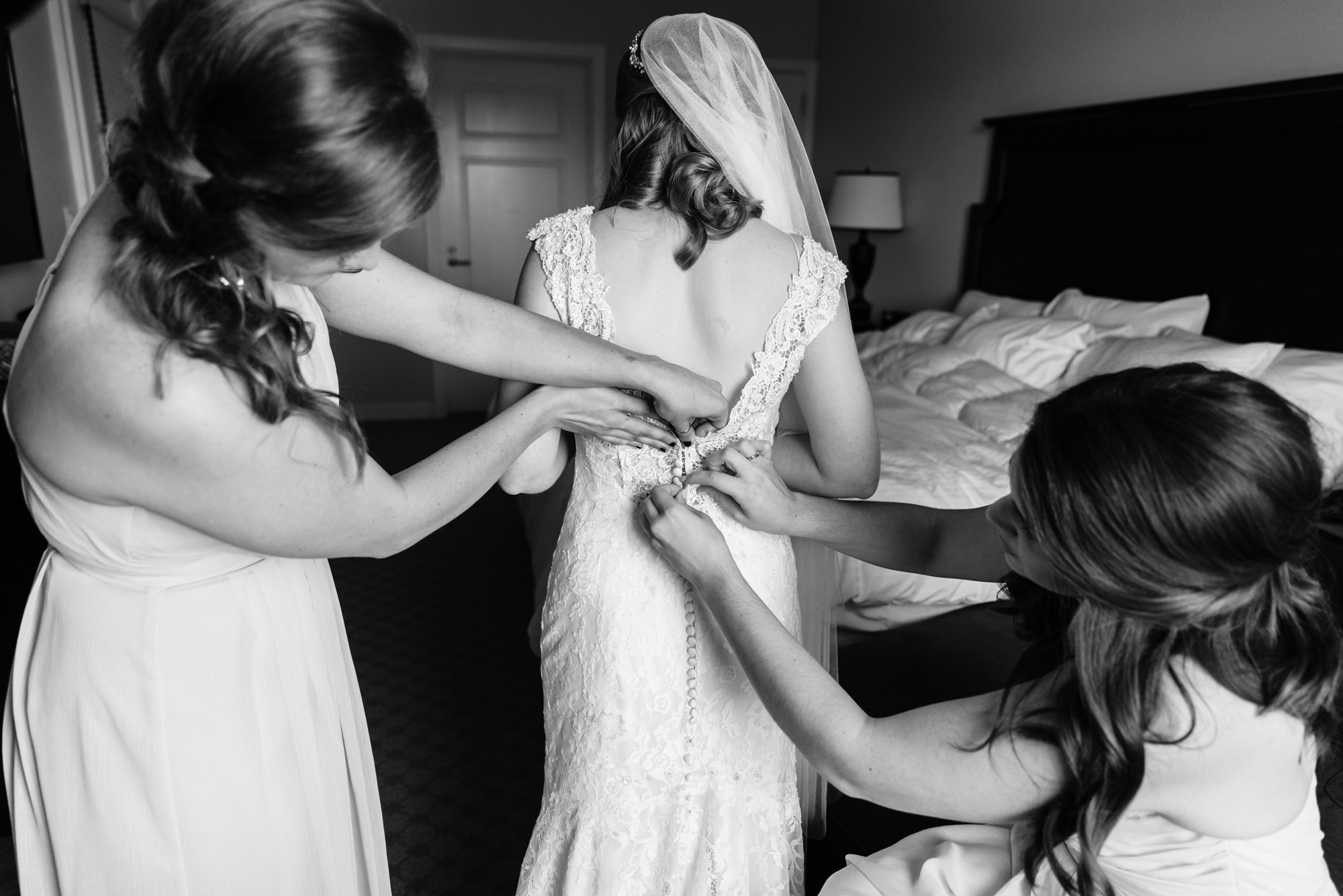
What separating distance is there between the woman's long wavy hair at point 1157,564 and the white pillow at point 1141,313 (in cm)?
288

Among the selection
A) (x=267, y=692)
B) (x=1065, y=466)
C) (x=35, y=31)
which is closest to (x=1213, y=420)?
(x=1065, y=466)

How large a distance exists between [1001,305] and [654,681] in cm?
357

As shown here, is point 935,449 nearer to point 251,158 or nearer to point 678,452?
point 678,452

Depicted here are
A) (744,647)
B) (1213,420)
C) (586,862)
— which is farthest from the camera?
(586,862)

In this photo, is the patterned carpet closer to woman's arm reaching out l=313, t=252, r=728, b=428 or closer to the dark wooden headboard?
woman's arm reaching out l=313, t=252, r=728, b=428

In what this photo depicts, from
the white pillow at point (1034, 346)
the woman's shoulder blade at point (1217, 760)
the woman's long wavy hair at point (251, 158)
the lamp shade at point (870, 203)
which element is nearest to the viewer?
the woman's long wavy hair at point (251, 158)

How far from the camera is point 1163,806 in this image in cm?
90

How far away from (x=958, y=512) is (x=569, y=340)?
2.09 ft

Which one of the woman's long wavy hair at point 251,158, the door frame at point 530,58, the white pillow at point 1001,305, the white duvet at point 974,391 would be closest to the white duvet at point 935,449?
the white duvet at point 974,391

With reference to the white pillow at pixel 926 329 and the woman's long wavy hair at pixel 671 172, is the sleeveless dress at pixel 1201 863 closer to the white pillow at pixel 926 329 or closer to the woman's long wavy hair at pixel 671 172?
the woman's long wavy hair at pixel 671 172

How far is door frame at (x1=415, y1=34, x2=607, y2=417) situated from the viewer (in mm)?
6152

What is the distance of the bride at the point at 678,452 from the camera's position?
53.1 inches

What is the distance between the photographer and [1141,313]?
3.61 meters

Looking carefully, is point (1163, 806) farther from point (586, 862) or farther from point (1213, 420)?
point (586, 862)
